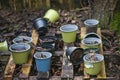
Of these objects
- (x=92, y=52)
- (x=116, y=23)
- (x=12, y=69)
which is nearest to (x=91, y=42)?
(x=92, y=52)

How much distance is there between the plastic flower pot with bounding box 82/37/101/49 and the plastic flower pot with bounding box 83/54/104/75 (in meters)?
0.26

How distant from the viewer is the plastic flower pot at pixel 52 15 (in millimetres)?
6392

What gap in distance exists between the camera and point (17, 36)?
578 cm

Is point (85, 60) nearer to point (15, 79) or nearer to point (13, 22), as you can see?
point (15, 79)

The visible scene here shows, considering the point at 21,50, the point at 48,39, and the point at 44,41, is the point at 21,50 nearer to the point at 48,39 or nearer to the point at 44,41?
the point at 44,41

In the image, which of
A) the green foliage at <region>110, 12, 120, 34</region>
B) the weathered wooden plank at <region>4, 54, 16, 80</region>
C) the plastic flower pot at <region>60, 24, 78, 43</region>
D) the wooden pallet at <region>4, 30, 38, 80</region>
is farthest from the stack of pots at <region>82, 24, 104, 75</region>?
the weathered wooden plank at <region>4, 54, 16, 80</region>

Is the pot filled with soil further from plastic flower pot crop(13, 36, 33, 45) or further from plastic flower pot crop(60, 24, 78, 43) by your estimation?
plastic flower pot crop(13, 36, 33, 45)

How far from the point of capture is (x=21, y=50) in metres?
5.16

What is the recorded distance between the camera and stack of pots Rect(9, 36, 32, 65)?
507cm

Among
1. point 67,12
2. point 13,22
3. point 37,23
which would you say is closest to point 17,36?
point 37,23

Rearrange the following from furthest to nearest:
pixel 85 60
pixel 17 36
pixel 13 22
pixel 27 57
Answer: pixel 13 22, pixel 17 36, pixel 27 57, pixel 85 60

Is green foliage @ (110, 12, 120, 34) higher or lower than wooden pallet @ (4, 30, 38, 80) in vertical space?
higher

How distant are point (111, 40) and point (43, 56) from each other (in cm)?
127

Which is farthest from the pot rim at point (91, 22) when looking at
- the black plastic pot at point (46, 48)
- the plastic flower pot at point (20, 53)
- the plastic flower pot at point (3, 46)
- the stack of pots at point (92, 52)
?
the plastic flower pot at point (3, 46)
